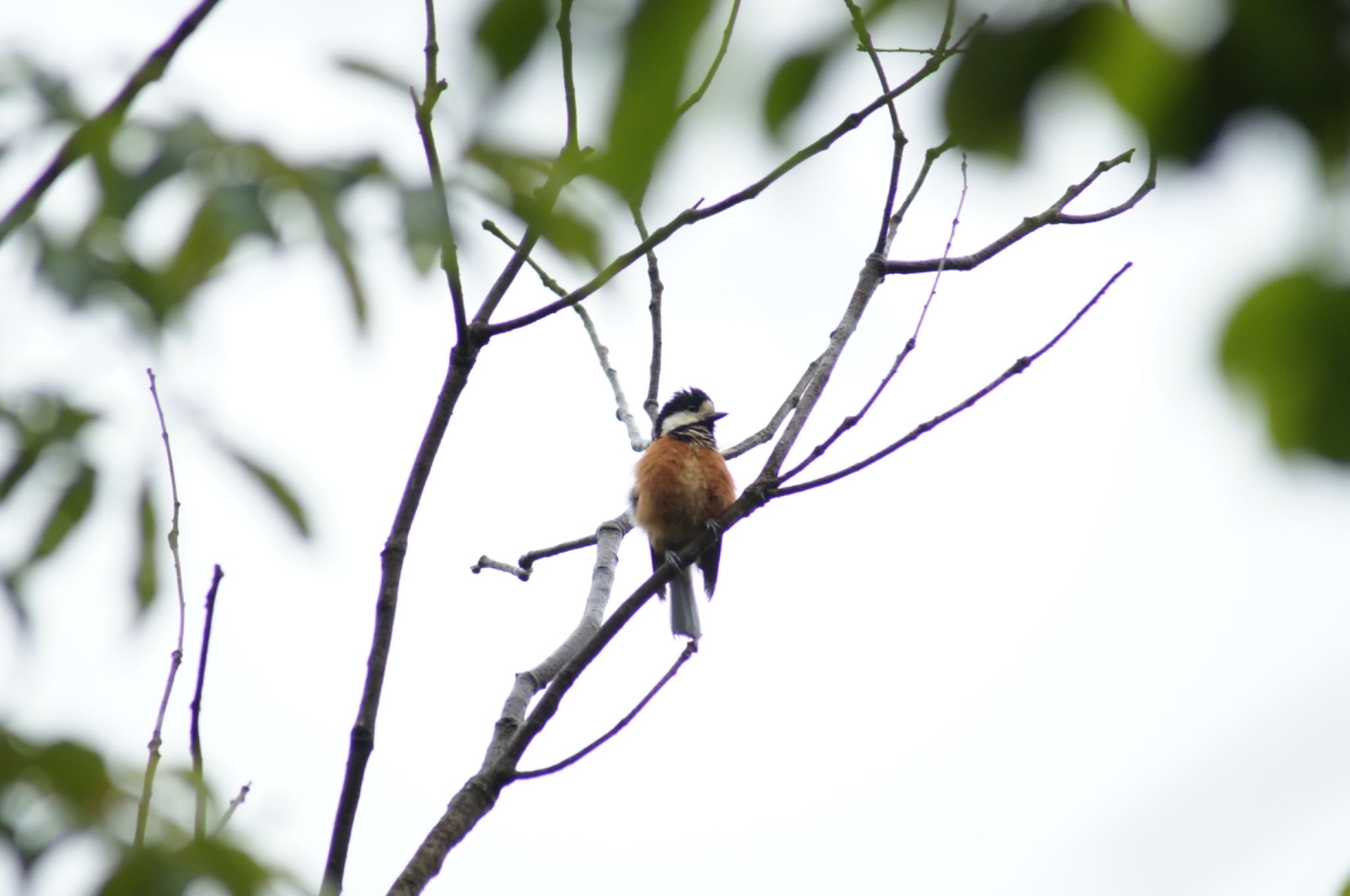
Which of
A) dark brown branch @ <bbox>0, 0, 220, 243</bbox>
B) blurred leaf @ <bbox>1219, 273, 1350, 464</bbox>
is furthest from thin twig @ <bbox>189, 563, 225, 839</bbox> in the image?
blurred leaf @ <bbox>1219, 273, 1350, 464</bbox>

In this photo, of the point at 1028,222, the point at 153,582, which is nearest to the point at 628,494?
the point at 1028,222

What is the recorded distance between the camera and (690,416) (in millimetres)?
7895

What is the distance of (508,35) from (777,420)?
3.77m

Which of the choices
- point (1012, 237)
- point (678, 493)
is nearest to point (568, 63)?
point (1012, 237)

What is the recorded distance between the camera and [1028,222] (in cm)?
418

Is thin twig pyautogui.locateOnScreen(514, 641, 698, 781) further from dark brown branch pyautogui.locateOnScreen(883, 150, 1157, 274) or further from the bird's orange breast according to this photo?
the bird's orange breast

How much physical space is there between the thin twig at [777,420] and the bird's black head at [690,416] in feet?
6.14

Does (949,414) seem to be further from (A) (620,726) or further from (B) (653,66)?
(B) (653,66)

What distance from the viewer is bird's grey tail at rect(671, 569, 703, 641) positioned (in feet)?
21.9

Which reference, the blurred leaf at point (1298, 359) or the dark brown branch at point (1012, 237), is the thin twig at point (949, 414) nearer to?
the dark brown branch at point (1012, 237)

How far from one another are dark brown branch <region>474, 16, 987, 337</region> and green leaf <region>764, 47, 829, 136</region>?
0.21 feet

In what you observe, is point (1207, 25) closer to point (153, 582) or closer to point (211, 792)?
point (211, 792)

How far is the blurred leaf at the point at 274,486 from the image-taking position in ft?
6.63

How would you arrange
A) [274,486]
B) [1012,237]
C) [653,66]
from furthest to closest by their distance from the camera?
1. [1012,237]
2. [274,486]
3. [653,66]
